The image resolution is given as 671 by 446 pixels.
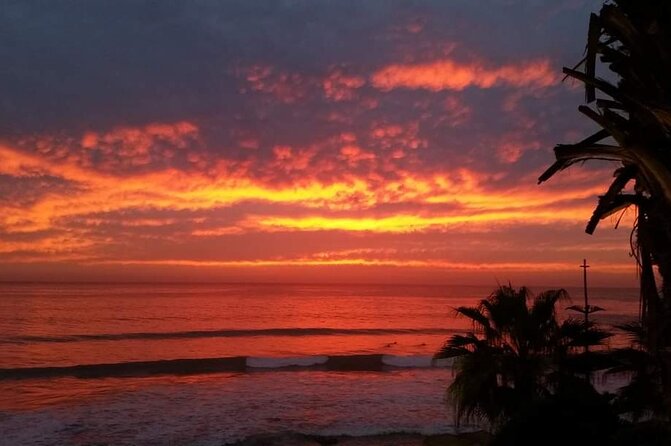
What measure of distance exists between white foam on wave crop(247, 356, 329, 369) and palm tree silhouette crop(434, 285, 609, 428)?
25396 millimetres

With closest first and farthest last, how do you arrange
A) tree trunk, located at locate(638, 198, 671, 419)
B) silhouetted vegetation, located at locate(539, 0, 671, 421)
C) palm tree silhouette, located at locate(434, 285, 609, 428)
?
silhouetted vegetation, located at locate(539, 0, 671, 421)
tree trunk, located at locate(638, 198, 671, 419)
palm tree silhouette, located at locate(434, 285, 609, 428)

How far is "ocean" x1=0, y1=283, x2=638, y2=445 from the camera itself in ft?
65.2

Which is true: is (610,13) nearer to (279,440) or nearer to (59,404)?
(279,440)

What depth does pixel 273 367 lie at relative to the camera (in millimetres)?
36844

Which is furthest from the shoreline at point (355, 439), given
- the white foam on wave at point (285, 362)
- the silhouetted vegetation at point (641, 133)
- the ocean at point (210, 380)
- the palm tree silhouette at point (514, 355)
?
the white foam on wave at point (285, 362)

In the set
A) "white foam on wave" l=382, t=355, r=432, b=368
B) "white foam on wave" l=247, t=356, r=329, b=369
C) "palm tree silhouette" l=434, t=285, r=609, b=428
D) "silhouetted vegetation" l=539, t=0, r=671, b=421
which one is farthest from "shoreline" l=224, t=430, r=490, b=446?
"white foam on wave" l=382, t=355, r=432, b=368

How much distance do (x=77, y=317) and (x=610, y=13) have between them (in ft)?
239

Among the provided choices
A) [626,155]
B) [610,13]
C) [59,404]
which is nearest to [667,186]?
[626,155]

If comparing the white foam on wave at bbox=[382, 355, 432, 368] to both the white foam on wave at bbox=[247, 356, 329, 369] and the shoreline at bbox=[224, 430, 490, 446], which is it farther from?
the shoreline at bbox=[224, 430, 490, 446]

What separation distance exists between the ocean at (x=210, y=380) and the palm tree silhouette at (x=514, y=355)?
4.34 meters

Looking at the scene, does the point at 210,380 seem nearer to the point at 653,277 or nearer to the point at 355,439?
the point at 355,439

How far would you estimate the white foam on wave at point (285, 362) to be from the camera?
3725 centimetres

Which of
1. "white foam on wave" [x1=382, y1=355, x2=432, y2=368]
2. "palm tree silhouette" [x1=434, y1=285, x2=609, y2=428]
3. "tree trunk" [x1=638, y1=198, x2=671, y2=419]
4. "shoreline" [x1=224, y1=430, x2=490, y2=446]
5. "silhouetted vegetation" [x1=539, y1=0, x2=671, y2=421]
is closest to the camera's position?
"silhouetted vegetation" [x1=539, y1=0, x2=671, y2=421]

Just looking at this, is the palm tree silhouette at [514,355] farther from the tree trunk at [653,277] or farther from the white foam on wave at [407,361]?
the white foam on wave at [407,361]
